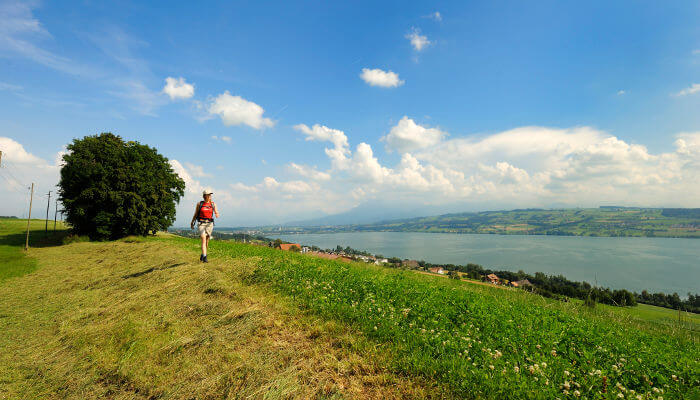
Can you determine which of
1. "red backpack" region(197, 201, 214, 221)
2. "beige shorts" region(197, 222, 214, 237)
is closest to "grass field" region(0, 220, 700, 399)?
"beige shorts" region(197, 222, 214, 237)

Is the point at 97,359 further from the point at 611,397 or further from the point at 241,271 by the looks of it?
the point at 611,397

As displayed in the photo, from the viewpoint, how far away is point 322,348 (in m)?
4.29

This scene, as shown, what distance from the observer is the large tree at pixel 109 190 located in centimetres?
2722

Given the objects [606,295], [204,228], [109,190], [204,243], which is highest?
[109,190]

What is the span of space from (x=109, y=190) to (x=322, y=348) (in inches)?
1345

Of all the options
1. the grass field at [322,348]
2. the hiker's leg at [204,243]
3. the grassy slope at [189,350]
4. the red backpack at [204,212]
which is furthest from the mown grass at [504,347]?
the red backpack at [204,212]

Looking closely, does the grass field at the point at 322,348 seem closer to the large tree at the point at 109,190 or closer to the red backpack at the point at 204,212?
the red backpack at the point at 204,212

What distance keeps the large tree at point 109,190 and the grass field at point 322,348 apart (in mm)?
25729

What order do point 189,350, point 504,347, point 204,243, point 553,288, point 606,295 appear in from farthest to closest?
point 553,288, point 606,295, point 204,243, point 189,350, point 504,347

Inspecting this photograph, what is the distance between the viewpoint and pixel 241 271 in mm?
8750

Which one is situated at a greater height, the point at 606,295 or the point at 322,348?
the point at 322,348

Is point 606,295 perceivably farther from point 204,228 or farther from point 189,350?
point 204,228

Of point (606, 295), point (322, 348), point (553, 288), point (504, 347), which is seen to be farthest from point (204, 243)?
point (553, 288)

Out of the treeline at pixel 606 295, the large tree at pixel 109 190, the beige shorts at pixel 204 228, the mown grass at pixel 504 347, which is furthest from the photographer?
the large tree at pixel 109 190
